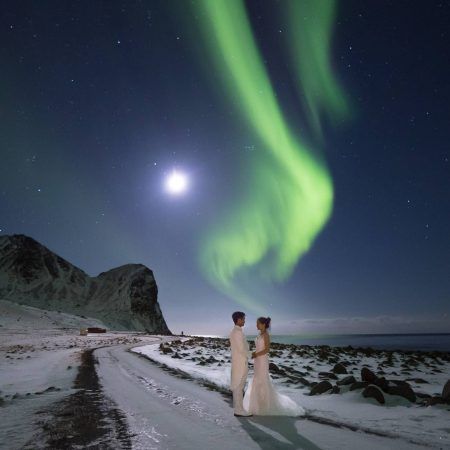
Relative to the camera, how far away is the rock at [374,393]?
8.84 meters

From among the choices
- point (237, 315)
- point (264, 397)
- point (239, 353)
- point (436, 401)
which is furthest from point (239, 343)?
point (436, 401)

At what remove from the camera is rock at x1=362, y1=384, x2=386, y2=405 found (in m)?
8.84

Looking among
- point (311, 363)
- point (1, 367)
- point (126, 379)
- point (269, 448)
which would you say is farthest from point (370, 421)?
point (1, 367)

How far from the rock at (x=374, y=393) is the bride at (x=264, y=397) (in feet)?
7.86

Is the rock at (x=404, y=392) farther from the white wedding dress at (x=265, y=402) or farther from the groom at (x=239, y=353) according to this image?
the groom at (x=239, y=353)

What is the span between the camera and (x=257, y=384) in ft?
26.0

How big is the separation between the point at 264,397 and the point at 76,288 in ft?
575

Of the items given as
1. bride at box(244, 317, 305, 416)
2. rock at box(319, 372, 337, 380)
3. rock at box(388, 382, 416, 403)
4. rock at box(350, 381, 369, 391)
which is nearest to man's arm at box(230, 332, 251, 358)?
Result: bride at box(244, 317, 305, 416)

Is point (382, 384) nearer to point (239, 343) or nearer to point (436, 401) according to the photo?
Answer: point (436, 401)

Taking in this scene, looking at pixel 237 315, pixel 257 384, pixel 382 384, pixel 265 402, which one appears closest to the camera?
pixel 265 402

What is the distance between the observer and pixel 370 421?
694cm

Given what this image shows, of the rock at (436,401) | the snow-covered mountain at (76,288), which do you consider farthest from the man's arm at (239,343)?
the snow-covered mountain at (76,288)

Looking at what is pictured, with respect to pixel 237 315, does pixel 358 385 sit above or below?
below

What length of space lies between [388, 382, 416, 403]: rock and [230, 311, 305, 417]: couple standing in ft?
9.80
